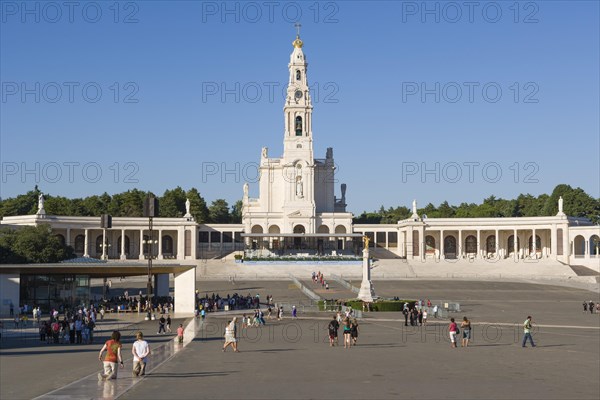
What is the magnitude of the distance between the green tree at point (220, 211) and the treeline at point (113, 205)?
46.2 feet

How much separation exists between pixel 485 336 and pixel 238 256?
67.8 metres

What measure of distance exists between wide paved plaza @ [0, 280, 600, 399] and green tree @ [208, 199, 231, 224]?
105 m

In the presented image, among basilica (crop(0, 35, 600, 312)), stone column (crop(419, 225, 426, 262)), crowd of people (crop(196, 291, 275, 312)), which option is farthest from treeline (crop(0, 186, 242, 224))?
crowd of people (crop(196, 291, 275, 312))

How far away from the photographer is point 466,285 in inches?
3100

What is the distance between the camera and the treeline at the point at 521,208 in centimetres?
12519

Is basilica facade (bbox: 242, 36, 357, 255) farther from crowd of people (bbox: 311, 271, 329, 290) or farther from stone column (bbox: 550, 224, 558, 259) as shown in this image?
crowd of people (bbox: 311, 271, 329, 290)

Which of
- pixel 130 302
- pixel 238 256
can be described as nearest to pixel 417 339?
pixel 130 302

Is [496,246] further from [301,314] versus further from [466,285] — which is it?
[301,314]

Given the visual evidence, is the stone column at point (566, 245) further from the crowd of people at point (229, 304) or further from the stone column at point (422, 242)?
the crowd of people at point (229, 304)

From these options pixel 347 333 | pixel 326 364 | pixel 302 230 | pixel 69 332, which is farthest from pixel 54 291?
pixel 302 230

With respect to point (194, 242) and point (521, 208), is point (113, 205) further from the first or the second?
point (521, 208)

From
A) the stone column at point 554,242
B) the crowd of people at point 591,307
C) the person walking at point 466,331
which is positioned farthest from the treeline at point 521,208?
the person walking at point 466,331

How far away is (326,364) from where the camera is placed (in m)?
24.9

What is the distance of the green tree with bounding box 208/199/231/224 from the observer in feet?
497
